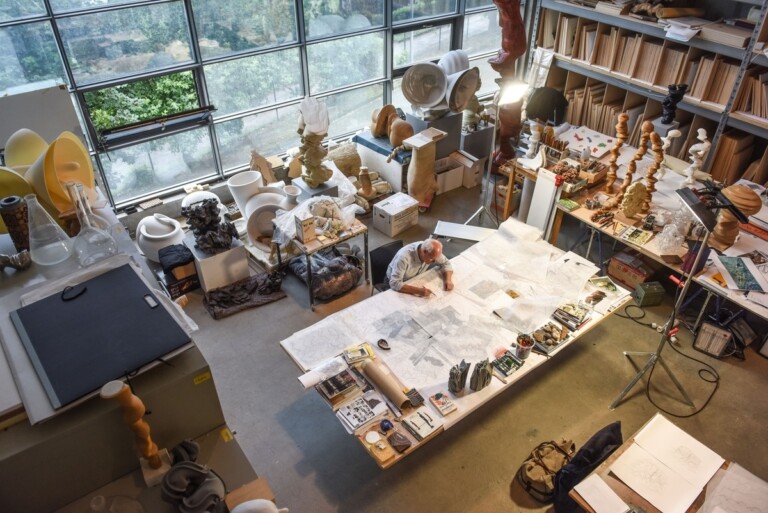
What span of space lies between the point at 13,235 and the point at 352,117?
4.69 meters

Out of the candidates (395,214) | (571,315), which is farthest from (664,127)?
(395,214)

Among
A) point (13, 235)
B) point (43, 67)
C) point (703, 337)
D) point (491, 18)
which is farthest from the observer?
point (491, 18)

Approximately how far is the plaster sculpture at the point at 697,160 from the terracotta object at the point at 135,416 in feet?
14.4

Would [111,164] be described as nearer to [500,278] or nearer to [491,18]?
[500,278]

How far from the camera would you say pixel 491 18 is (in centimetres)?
753

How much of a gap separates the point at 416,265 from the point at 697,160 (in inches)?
102

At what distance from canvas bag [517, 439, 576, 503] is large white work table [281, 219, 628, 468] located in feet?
1.62

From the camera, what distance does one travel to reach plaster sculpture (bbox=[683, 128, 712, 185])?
14.6 ft

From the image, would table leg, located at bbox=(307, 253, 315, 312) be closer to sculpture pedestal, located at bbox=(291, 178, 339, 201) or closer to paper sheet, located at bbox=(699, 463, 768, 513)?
sculpture pedestal, located at bbox=(291, 178, 339, 201)

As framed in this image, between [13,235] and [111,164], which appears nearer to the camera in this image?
[13,235]

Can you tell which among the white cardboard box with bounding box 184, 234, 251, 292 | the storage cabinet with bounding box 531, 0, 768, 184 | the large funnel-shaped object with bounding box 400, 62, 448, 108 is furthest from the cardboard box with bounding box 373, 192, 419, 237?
the storage cabinet with bounding box 531, 0, 768, 184

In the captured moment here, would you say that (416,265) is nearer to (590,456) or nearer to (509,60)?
(590,456)

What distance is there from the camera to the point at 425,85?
20.3 feet

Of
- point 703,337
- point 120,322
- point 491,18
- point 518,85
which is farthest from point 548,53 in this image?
point 120,322
